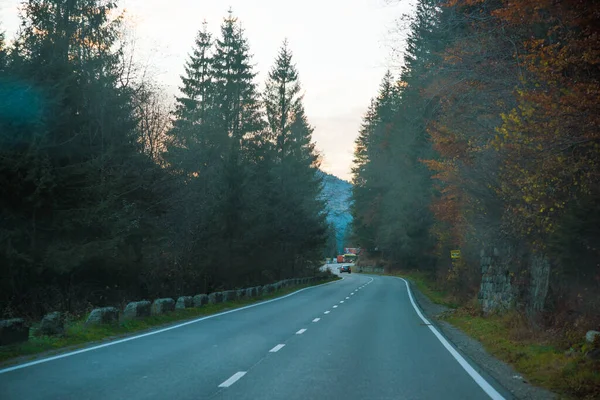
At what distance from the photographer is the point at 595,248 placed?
1419 cm


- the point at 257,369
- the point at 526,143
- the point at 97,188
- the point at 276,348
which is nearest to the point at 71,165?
the point at 97,188

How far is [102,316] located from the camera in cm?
1706

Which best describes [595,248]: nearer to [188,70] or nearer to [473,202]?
[473,202]

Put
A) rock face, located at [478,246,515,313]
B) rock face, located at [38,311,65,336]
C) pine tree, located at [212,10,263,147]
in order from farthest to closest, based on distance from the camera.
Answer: pine tree, located at [212,10,263,147] → rock face, located at [478,246,515,313] → rock face, located at [38,311,65,336]

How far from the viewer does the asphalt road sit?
8.32m

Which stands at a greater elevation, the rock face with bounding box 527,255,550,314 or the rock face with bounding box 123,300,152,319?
the rock face with bounding box 527,255,550,314

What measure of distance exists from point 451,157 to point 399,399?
18.1 meters

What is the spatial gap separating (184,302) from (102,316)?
24.6ft

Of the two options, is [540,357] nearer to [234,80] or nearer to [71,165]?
[71,165]

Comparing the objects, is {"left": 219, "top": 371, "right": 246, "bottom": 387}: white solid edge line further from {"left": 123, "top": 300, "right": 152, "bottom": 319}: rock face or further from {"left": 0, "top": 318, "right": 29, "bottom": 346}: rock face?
{"left": 123, "top": 300, "right": 152, "bottom": 319}: rock face

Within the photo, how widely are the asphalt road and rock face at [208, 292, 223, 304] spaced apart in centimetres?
1106

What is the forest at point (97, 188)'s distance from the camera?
2242cm

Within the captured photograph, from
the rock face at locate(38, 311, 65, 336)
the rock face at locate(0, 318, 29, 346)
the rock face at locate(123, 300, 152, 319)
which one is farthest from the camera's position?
the rock face at locate(123, 300, 152, 319)

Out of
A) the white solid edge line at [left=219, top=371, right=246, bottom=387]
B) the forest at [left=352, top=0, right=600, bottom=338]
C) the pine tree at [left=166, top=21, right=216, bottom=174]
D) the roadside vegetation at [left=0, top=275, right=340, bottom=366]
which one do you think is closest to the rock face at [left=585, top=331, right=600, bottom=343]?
the forest at [left=352, top=0, right=600, bottom=338]
